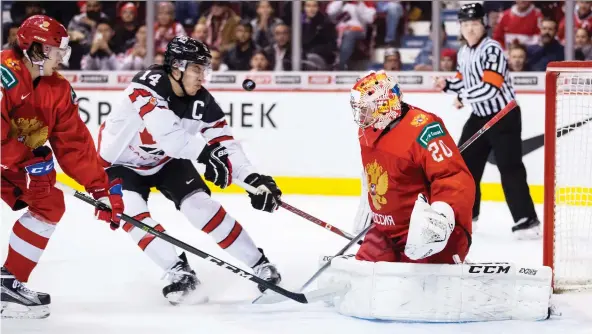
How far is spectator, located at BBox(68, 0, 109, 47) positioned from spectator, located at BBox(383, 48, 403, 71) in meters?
1.95

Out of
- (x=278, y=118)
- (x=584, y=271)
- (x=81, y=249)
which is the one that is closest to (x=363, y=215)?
(x=584, y=271)

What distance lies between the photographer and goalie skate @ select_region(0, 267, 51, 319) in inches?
133

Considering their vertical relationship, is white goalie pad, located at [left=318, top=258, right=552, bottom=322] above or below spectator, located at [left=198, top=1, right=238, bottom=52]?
below

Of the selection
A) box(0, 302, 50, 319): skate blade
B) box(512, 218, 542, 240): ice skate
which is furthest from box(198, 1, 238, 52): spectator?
box(0, 302, 50, 319): skate blade

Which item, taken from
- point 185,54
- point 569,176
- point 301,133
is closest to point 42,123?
point 185,54

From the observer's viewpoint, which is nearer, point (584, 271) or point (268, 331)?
point (268, 331)

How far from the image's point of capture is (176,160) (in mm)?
3996

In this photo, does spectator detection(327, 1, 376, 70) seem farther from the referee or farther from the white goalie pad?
the white goalie pad

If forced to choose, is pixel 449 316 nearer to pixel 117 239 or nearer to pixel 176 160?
pixel 176 160

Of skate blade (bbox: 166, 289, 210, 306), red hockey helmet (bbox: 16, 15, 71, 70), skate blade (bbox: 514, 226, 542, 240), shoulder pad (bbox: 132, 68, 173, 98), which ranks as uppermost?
red hockey helmet (bbox: 16, 15, 71, 70)

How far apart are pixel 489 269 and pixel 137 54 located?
4.51 meters

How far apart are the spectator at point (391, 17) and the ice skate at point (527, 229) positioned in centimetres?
209

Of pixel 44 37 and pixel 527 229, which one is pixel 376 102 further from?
pixel 527 229

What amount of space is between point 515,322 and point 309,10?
13.2ft
